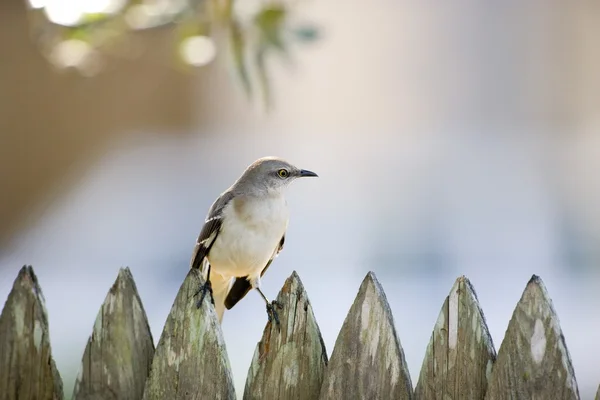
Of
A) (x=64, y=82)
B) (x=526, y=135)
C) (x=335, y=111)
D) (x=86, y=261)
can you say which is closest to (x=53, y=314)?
(x=86, y=261)

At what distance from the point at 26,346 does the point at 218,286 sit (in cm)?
150

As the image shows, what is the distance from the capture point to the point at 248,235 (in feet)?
13.9

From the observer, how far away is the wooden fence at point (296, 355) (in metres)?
2.76

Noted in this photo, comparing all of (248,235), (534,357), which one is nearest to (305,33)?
(248,235)

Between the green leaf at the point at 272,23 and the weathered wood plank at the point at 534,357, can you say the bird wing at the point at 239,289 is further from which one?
the weathered wood plank at the point at 534,357

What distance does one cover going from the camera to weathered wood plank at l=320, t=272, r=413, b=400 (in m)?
2.89

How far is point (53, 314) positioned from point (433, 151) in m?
6.00

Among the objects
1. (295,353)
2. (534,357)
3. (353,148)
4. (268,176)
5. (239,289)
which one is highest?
(353,148)

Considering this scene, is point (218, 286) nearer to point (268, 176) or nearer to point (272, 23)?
point (268, 176)

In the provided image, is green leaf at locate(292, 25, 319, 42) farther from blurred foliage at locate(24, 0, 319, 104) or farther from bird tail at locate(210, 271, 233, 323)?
bird tail at locate(210, 271, 233, 323)

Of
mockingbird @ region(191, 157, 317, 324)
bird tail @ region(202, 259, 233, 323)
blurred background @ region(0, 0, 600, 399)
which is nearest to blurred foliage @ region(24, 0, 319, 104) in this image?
mockingbird @ region(191, 157, 317, 324)

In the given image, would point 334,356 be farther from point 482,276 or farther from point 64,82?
point 64,82

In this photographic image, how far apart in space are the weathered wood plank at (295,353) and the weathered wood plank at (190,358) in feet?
0.47

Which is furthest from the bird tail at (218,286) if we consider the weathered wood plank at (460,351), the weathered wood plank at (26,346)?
the weathered wood plank at (460,351)
